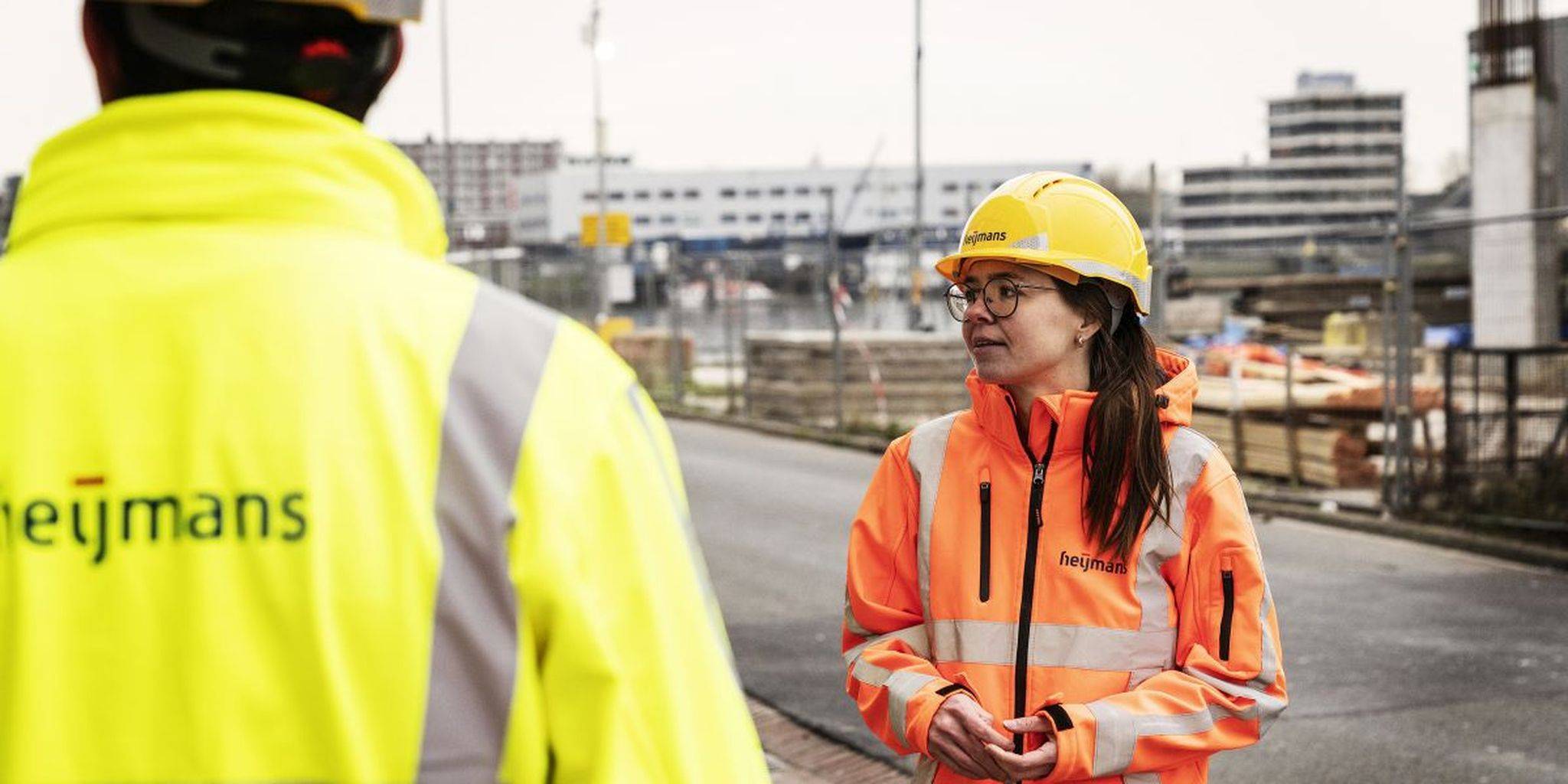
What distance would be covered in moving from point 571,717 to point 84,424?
1.46ft

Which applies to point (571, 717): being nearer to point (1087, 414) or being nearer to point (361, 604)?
point (361, 604)

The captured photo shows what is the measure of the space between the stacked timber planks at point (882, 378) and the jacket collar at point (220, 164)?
1805 centimetres

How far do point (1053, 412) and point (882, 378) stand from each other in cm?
1719

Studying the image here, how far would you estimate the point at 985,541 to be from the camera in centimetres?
279

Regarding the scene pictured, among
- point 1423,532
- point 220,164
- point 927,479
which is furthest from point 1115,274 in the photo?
point 1423,532

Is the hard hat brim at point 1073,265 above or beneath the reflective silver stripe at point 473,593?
above

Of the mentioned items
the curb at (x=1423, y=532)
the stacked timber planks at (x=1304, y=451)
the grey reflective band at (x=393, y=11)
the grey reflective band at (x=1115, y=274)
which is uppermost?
the grey reflective band at (x=393, y=11)

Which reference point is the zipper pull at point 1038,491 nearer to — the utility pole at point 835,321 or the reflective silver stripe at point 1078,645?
the reflective silver stripe at point 1078,645

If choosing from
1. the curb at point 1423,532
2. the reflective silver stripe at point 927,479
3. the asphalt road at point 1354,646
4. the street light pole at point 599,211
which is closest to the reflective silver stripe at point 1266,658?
the reflective silver stripe at point 927,479

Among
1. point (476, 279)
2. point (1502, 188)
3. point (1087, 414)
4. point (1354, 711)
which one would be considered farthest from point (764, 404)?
point (476, 279)

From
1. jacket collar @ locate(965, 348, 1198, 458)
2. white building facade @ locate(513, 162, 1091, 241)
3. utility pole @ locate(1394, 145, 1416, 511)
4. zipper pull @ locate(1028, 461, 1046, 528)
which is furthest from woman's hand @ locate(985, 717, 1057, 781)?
white building facade @ locate(513, 162, 1091, 241)

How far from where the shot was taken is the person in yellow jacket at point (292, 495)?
1.26 metres

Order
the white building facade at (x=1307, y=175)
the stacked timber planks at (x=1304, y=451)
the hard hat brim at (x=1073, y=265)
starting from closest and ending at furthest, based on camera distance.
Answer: the hard hat brim at (x=1073, y=265), the stacked timber planks at (x=1304, y=451), the white building facade at (x=1307, y=175)

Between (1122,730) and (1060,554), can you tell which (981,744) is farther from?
(1060,554)
